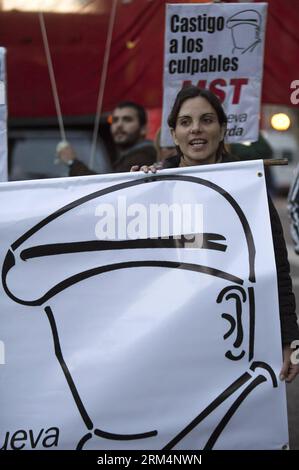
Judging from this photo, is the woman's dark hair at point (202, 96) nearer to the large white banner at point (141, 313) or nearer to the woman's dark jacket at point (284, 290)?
the large white banner at point (141, 313)

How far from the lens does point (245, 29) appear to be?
6547 mm

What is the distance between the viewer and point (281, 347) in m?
3.77

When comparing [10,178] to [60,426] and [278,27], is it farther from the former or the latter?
[60,426]

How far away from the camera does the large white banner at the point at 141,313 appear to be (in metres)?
3.76

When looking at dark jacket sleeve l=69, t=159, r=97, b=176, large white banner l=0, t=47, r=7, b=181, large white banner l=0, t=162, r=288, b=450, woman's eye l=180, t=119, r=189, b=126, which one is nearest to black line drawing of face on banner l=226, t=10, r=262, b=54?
dark jacket sleeve l=69, t=159, r=97, b=176

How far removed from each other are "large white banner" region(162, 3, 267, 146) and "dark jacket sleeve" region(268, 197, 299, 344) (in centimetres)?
272

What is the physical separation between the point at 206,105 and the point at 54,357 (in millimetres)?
1307

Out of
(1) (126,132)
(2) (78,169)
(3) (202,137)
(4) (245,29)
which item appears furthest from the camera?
(1) (126,132)

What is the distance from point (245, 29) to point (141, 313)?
3330 millimetres

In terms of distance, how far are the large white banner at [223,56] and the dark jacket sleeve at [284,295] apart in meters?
2.72

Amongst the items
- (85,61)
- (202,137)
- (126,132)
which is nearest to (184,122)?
(202,137)

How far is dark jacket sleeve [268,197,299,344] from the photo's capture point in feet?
12.6

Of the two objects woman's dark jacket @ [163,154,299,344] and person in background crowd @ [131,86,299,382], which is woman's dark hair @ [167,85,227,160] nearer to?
person in background crowd @ [131,86,299,382]

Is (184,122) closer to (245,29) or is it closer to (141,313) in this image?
(141,313)
